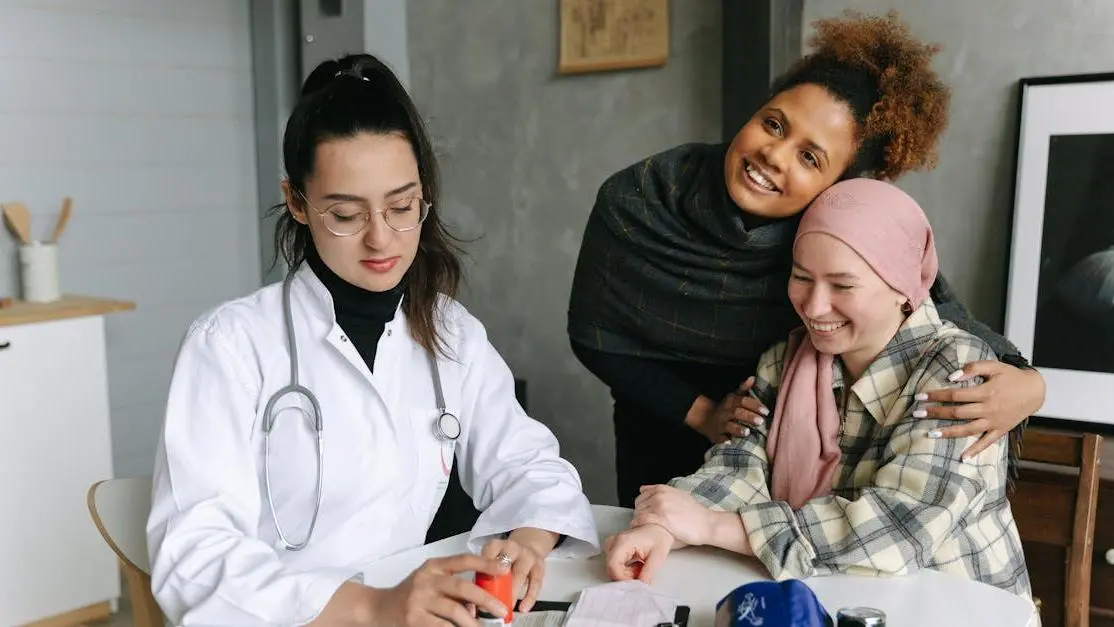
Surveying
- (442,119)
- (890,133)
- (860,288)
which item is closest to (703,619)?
(860,288)

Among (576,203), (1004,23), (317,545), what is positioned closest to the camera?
(317,545)

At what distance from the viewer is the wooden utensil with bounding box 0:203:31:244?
3213 mm

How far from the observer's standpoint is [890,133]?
1.66 m

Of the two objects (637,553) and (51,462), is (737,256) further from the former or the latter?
(51,462)

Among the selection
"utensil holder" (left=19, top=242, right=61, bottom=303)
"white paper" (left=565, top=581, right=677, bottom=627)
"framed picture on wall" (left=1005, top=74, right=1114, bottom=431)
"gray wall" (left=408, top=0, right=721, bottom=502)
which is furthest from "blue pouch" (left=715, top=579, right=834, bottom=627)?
"utensil holder" (left=19, top=242, right=61, bottom=303)

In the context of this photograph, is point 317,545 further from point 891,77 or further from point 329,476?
point 891,77

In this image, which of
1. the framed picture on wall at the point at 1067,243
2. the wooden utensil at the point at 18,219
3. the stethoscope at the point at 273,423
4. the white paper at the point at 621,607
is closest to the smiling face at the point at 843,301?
the white paper at the point at 621,607

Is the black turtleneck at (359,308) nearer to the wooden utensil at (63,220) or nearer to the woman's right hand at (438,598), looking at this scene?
the woman's right hand at (438,598)

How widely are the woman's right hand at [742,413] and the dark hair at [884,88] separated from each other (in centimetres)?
40

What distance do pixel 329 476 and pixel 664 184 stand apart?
85 cm

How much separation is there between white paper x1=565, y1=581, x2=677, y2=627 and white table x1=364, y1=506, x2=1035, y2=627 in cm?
3

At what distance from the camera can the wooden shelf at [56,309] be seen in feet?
9.25

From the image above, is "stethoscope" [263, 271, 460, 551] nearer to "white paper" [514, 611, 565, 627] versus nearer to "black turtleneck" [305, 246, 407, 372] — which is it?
"black turtleneck" [305, 246, 407, 372]

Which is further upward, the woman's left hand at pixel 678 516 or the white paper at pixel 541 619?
the woman's left hand at pixel 678 516
